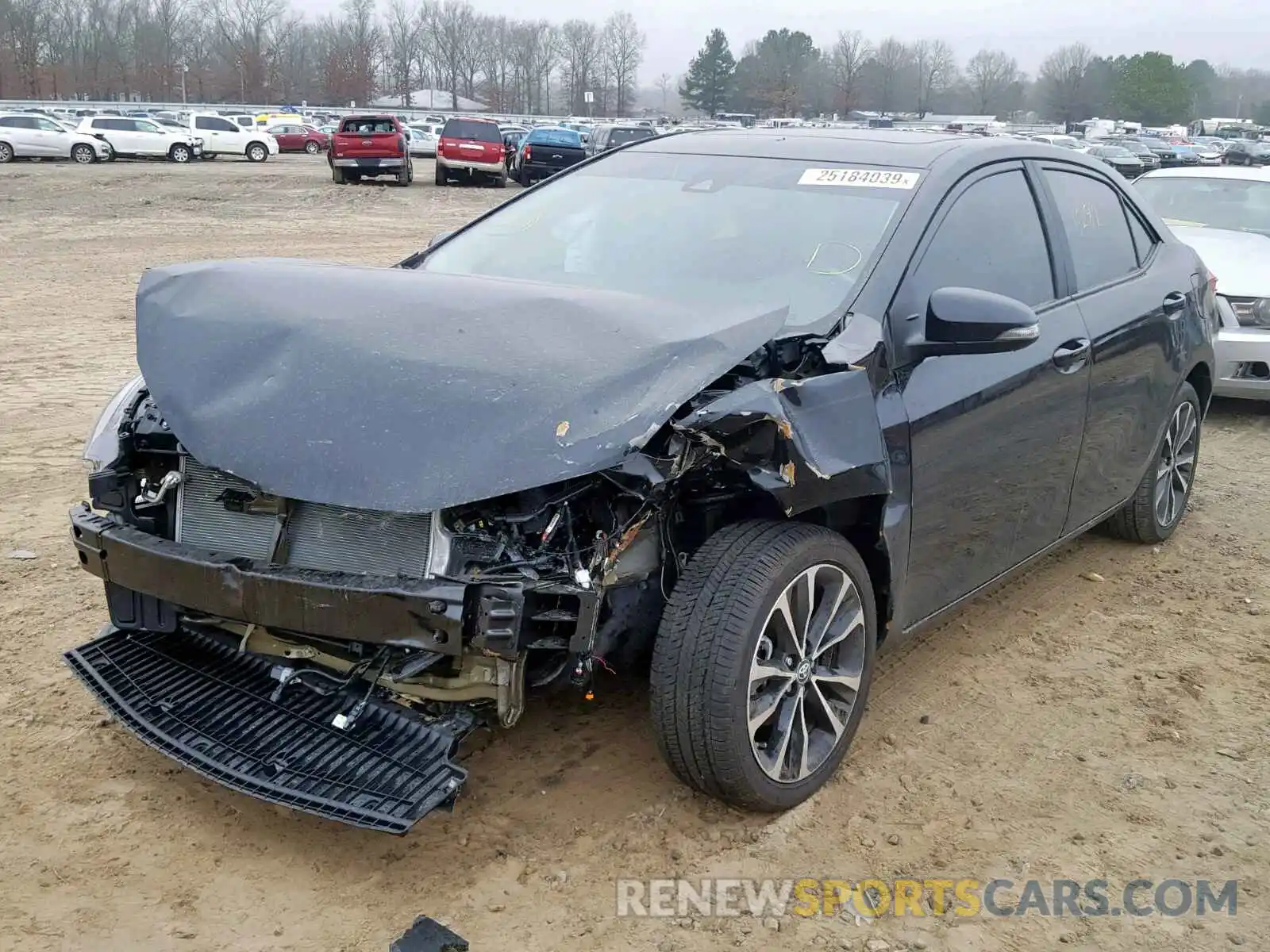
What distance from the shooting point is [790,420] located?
2.96 meters

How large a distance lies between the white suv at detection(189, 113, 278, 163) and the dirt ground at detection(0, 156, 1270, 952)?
37.6m

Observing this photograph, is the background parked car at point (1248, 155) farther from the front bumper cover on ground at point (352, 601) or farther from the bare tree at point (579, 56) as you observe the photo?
the bare tree at point (579, 56)

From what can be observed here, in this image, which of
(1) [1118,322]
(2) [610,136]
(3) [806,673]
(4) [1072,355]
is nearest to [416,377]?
(3) [806,673]

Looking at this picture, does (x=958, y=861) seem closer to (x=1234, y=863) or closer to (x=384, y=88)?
(x=1234, y=863)

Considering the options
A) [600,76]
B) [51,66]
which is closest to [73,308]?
[51,66]

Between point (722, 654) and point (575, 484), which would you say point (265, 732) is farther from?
point (722, 654)

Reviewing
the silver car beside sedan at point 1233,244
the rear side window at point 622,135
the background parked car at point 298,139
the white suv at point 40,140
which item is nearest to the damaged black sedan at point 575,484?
the silver car beside sedan at point 1233,244

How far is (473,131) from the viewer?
29.6 meters

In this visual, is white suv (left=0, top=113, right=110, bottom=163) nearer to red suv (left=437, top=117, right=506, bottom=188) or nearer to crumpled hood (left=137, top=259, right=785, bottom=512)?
red suv (left=437, top=117, right=506, bottom=188)

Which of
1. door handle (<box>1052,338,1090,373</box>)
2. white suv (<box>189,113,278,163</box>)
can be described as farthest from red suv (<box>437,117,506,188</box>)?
door handle (<box>1052,338,1090,373</box>)

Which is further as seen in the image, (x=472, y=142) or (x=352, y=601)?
(x=472, y=142)

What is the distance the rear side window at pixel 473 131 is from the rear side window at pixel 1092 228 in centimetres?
2636

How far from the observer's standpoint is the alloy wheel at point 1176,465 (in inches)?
209

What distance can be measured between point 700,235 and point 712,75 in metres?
105
